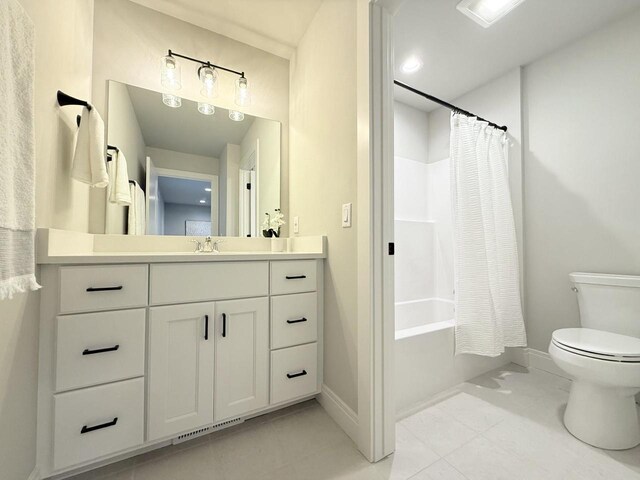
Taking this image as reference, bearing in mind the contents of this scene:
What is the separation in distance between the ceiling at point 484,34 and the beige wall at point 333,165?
450mm

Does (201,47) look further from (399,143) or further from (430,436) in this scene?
(430,436)

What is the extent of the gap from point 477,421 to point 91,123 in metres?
2.38

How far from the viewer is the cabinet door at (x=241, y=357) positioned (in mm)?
1218

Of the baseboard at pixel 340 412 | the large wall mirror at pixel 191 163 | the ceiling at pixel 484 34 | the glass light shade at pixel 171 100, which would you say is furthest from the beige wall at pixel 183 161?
the baseboard at pixel 340 412

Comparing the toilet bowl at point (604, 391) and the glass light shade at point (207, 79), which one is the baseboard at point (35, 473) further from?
the toilet bowl at point (604, 391)

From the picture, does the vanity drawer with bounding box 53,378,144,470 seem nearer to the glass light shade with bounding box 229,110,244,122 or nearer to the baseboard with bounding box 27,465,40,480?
the baseboard with bounding box 27,465,40,480

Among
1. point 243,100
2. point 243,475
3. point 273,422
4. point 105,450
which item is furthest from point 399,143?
point 105,450

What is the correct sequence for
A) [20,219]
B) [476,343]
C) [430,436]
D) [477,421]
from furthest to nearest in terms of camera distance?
[476,343] → [477,421] → [430,436] → [20,219]

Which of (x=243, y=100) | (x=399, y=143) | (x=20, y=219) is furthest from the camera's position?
(x=399, y=143)

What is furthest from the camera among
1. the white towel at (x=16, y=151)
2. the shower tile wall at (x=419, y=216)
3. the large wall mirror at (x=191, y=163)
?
the shower tile wall at (x=419, y=216)

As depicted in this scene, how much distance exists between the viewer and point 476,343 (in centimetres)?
167

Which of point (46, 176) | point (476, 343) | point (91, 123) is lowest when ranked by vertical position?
point (476, 343)

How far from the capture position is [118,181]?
1.46m

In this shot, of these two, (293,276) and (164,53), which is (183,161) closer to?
(164,53)
